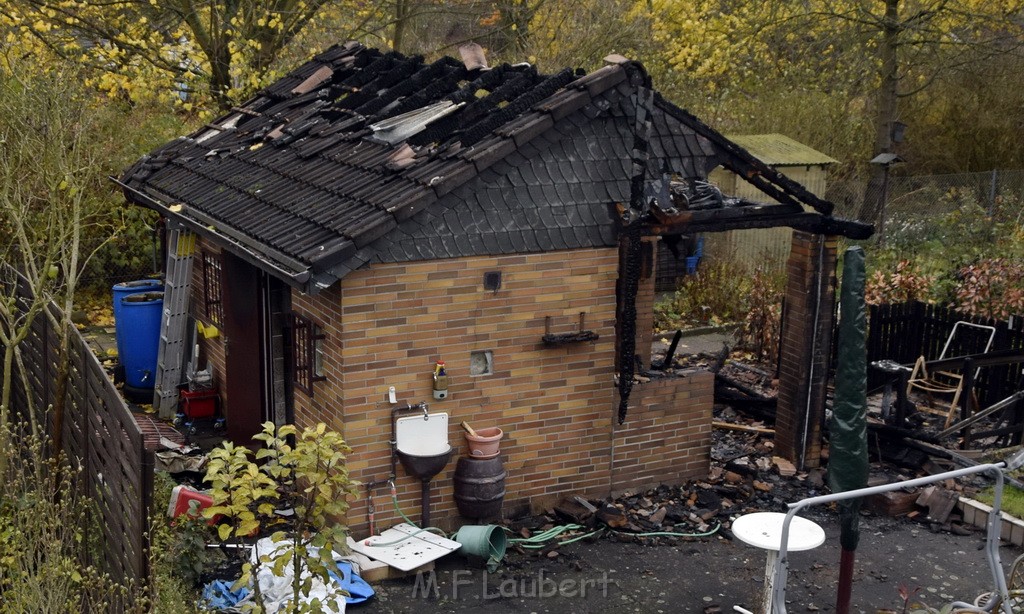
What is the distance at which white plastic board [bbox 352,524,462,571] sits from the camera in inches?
291

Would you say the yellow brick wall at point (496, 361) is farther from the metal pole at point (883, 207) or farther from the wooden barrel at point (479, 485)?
the metal pole at point (883, 207)

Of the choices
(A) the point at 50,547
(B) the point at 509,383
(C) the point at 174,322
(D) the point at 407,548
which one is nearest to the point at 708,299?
(B) the point at 509,383

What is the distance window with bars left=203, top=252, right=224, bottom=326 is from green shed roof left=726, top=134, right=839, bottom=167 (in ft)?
32.9

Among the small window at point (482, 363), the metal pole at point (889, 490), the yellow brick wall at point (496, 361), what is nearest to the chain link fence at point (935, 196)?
the yellow brick wall at point (496, 361)

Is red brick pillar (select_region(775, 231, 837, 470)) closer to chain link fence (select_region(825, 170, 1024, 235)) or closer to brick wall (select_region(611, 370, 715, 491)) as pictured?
brick wall (select_region(611, 370, 715, 491))

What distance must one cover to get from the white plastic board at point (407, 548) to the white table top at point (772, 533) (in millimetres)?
2190

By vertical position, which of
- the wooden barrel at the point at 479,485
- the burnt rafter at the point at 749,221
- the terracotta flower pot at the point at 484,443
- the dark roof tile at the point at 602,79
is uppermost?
the dark roof tile at the point at 602,79

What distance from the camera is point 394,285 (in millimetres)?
7562

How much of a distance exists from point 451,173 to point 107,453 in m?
3.11

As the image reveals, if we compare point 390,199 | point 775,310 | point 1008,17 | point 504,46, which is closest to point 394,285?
point 390,199

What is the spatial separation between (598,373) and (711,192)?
191cm

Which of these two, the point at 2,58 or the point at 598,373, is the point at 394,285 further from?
the point at 2,58

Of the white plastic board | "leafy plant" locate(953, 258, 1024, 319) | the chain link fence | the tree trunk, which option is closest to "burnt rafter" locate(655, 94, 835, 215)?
the white plastic board

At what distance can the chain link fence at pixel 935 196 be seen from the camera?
1852cm
